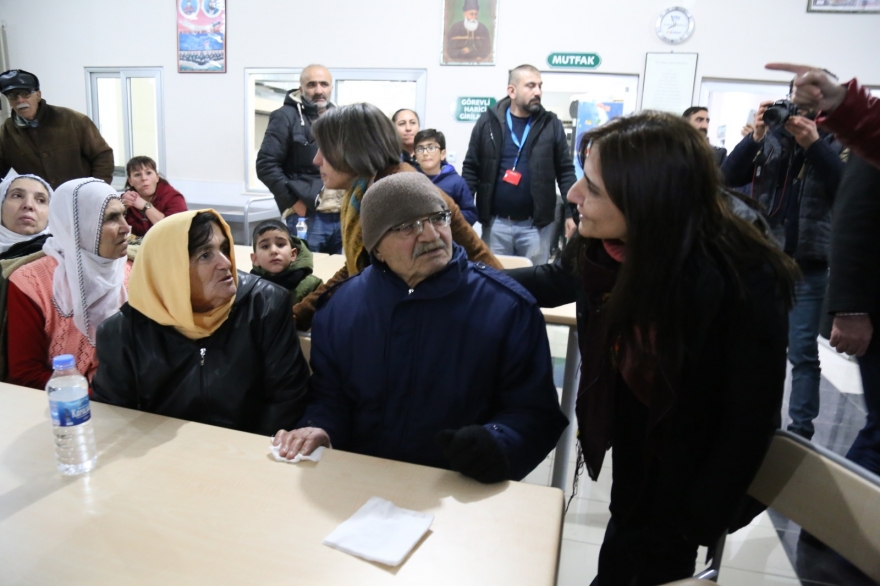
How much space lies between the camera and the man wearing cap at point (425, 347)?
1.37 metres

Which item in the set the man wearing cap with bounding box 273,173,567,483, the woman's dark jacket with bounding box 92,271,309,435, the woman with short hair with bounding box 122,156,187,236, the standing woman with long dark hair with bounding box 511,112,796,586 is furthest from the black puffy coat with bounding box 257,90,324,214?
the standing woman with long dark hair with bounding box 511,112,796,586

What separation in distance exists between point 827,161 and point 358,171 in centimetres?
183

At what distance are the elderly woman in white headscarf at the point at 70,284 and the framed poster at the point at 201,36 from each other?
5.03m

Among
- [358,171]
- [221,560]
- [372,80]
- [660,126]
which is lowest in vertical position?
[221,560]

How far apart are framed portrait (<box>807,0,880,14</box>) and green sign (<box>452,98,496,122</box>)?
9.03 feet

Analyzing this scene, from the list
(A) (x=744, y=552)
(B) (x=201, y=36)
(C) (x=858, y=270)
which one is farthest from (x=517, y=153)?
(B) (x=201, y=36)

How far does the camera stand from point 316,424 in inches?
54.7

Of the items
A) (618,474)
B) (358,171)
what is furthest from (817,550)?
(358,171)

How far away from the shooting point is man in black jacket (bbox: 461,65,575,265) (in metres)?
3.85

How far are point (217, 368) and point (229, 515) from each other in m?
0.53

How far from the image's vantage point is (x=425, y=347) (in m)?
1.37

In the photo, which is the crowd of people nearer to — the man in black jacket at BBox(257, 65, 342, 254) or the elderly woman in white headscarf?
the elderly woman in white headscarf

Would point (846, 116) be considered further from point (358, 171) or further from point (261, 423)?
point (261, 423)

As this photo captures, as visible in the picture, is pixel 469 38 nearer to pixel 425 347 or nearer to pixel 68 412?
pixel 425 347
